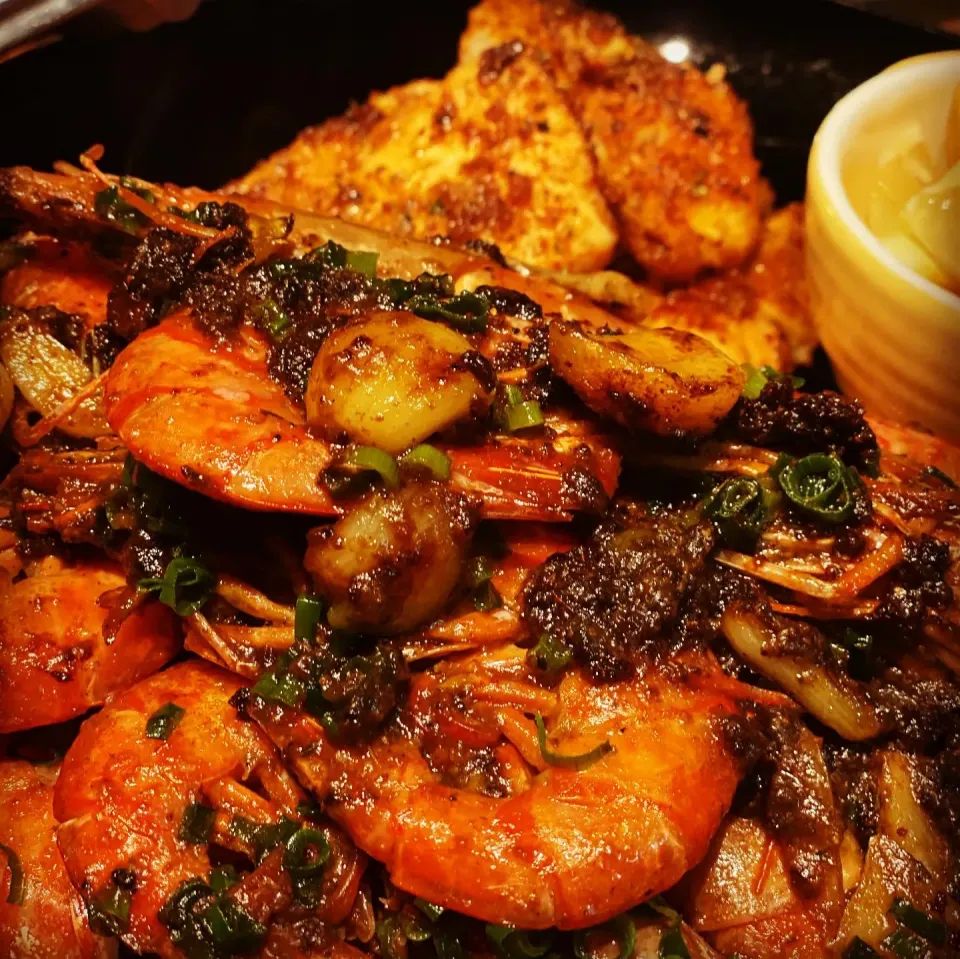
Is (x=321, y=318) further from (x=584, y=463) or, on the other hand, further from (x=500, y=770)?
(x=500, y=770)

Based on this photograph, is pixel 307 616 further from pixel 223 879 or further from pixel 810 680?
pixel 810 680

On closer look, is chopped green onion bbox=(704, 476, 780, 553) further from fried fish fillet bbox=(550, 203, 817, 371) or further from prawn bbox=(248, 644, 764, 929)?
fried fish fillet bbox=(550, 203, 817, 371)

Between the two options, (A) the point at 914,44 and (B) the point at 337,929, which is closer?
(B) the point at 337,929

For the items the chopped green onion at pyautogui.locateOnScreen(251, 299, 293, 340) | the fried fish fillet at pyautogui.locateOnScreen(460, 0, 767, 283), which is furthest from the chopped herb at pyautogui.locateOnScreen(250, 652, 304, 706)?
the fried fish fillet at pyautogui.locateOnScreen(460, 0, 767, 283)

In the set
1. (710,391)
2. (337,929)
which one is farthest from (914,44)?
(337,929)

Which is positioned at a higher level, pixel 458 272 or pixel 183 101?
pixel 183 101

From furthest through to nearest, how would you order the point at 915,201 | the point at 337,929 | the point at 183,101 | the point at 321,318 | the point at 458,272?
1. the point at 183,101
2. the point at 915,201
3. the point at 458,272
4. the point at 321,318
5. the point at 337,929
